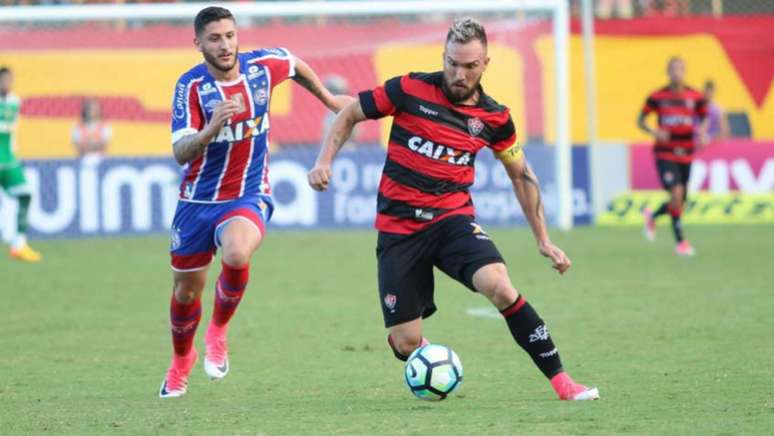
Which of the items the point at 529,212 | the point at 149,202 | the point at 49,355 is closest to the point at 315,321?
the point at 49,355

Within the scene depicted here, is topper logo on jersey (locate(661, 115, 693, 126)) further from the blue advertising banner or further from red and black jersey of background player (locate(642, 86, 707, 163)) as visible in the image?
the blue advertising banner

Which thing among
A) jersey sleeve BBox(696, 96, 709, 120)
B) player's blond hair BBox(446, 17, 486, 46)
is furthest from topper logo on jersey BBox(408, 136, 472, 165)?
jersey sleeve BBox(696, 96, 709, 120)

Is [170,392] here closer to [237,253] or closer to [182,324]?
[182,324]

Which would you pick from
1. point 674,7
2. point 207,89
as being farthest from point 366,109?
point 674,7

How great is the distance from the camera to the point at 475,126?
24.2 ft

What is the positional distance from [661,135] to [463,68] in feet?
34.9

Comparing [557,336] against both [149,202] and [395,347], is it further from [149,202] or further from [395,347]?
[149,202]

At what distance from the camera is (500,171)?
20672mm

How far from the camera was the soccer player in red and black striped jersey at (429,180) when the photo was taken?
7.34 meters

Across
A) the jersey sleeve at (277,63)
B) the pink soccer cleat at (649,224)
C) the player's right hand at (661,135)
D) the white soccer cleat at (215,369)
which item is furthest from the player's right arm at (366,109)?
the pink soccer cleat at (649,224)

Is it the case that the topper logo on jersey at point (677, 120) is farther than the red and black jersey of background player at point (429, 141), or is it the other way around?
the topper logo on jersey at point (677, 120)

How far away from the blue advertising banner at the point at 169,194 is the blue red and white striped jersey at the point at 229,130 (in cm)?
1234

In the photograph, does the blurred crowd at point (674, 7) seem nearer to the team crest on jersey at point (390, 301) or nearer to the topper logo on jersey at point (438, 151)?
the topper logo on jersey at point (438, 151)

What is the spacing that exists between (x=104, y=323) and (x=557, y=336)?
12.3 feet
